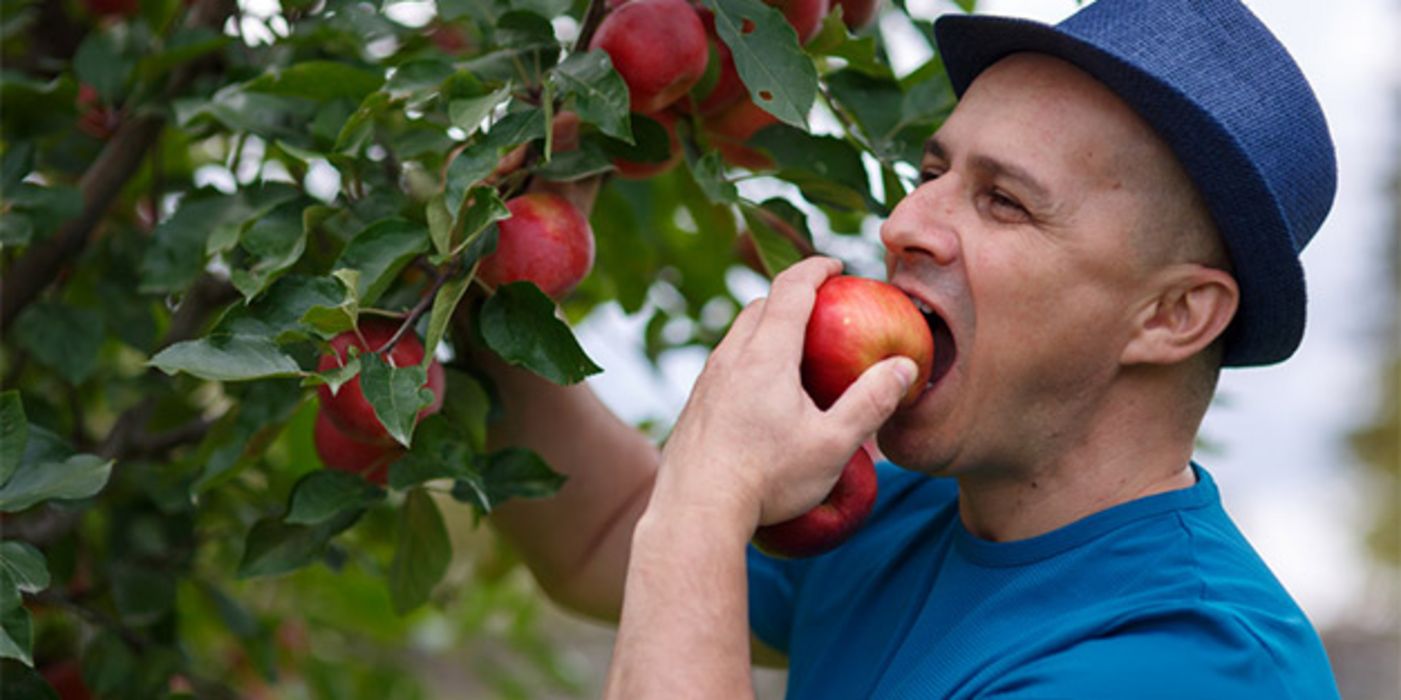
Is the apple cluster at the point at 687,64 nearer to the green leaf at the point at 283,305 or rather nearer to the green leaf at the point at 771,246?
the green leaf at the point at 771,246

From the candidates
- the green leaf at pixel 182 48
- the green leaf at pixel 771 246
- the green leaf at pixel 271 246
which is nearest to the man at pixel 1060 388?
the green leaf at pixel 771 246

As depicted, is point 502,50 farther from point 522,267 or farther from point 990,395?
point 990,395

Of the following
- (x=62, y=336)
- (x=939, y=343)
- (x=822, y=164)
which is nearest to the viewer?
(x=939, y=343)

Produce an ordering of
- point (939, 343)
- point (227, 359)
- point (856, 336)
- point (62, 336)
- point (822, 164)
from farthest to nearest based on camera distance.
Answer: point (62, 336) → point (822, 164) → point (939, 343) → point (856, 336) → point (227, 359)

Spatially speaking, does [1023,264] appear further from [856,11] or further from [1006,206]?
[856,11]

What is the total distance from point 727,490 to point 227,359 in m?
0.37

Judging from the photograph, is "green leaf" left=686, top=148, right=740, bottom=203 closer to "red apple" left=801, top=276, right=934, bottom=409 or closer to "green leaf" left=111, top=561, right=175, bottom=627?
"red apple" left=801, top=276, right=934, bottom=409

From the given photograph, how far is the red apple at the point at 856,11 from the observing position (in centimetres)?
148

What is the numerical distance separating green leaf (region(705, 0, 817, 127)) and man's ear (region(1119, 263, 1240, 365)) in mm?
333

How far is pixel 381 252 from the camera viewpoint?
1.20 m

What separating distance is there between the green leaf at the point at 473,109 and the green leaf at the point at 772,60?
0.18 m

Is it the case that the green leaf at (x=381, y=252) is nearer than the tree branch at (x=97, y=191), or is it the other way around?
the green leaf at (x=381, y=252)

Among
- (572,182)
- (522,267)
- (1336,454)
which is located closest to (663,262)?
(572,182)

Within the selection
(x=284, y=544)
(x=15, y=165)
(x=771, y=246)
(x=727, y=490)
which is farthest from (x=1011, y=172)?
(x=15, y=165)
